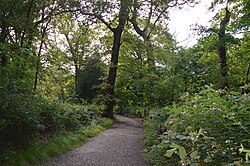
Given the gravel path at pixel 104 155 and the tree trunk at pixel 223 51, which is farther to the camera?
the tree trunk at pixel 223 51

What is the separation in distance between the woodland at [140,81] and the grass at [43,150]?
0.05 m

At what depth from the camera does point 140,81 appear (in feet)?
50.5

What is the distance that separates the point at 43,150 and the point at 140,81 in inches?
401

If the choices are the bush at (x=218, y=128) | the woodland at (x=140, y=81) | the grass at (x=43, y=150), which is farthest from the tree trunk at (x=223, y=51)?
the bush at (x=218, y=128)

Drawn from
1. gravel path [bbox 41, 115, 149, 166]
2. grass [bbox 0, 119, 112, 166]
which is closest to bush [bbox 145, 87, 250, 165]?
gravel path [bbox 41, 115, 149, 166]

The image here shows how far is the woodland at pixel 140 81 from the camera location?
2.68 metres

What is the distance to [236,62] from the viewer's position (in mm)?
12984

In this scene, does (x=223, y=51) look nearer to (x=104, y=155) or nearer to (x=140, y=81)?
(x=140, y=81)

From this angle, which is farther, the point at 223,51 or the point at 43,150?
the point at 223,51

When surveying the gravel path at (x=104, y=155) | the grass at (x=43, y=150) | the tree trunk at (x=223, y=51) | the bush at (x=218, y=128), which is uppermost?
the tree trunk at (x=223, y=51)

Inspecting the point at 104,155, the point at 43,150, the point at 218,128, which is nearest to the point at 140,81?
the point at 104,155

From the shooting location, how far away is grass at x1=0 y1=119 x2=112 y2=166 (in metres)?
4.66

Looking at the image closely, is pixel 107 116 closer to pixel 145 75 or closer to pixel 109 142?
pixel 145 75

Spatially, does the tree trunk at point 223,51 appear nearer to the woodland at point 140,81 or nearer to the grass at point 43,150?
the woodland at point 140,81
